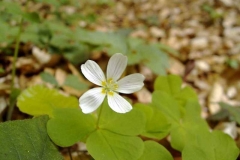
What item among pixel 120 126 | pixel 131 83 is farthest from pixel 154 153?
pixel 131 83

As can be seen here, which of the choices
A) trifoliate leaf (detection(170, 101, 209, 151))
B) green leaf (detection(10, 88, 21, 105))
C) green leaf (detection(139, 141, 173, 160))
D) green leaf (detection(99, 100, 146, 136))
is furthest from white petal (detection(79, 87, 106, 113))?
green leaf (detection(10, 88, 21, 105))

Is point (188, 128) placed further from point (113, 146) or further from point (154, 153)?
point (113, 146)

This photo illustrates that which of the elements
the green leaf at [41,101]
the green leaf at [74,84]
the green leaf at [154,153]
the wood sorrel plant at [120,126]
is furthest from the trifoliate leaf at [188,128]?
the green leaf at [74,84]

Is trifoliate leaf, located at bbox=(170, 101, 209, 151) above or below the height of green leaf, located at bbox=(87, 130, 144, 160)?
below

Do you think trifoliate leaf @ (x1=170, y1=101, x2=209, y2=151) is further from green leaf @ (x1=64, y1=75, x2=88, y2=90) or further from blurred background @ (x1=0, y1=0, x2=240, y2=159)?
green leaf @ (x1=64, y1=75, x2=88, y2=90)

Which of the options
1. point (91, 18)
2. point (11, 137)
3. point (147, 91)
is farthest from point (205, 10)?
point (11, 137)
